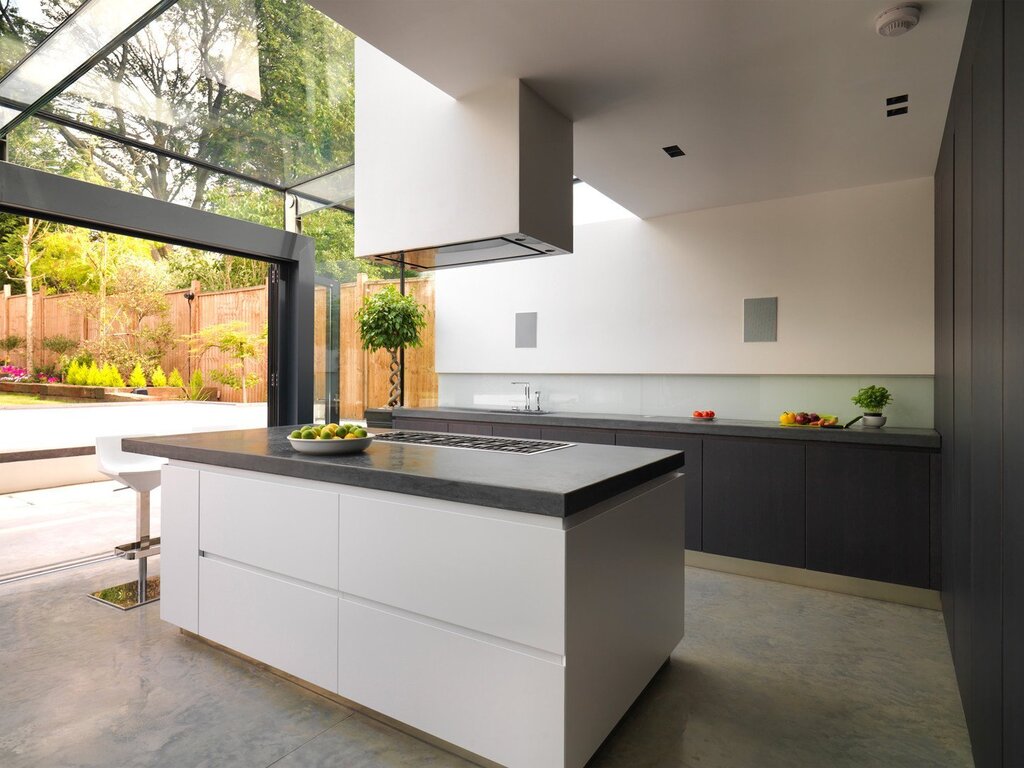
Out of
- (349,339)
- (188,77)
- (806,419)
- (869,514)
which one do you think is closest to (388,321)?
(349,339)

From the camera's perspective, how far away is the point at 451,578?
1822mm

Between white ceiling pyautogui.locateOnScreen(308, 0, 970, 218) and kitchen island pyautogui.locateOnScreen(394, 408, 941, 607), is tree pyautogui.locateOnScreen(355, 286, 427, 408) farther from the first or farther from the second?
white ceiling pyautogui.locateOnScreen(308, 0, 970, 218)

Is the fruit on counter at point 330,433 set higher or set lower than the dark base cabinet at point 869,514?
higher

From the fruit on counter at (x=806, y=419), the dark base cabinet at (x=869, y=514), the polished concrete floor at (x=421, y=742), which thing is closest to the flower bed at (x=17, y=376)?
the polished concrete floor at (x=421, y=742)

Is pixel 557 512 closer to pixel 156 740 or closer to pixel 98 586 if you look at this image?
pixel 156 740

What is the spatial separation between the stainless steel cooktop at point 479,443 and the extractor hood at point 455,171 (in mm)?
954

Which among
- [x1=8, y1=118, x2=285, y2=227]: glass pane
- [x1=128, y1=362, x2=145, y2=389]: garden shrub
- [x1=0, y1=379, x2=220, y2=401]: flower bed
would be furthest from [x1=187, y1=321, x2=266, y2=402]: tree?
[x1=8, y1=118, x2=285, y2=227]: glass pane

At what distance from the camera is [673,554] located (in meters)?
2.39

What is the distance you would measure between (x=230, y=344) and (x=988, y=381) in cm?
766

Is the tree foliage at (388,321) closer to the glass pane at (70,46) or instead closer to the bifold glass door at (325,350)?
the bifold glass door at (325,350)

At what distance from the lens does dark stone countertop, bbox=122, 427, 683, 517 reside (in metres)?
1.68

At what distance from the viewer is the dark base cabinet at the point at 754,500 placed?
3.42 m

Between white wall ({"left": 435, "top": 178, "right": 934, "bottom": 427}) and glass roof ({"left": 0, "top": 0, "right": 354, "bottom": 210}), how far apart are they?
189 cm

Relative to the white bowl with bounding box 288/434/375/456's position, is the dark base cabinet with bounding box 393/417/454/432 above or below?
below
